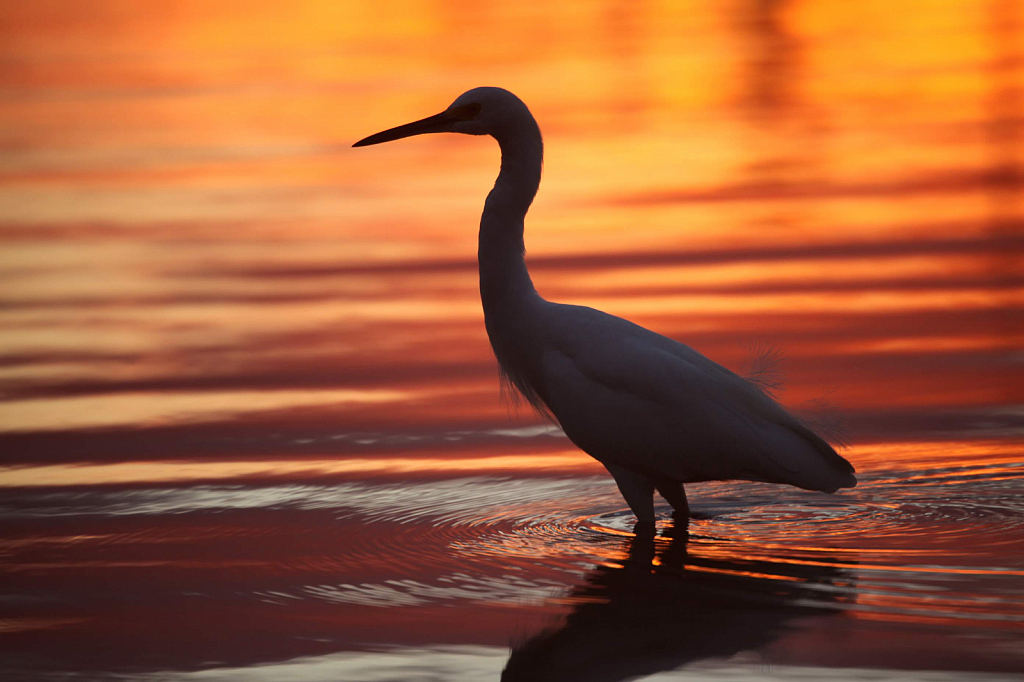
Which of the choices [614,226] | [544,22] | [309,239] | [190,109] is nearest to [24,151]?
[190,109]

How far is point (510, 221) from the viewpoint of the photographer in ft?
18.8

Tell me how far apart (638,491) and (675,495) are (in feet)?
0.50

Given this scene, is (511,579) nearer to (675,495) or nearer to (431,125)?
(675,495)

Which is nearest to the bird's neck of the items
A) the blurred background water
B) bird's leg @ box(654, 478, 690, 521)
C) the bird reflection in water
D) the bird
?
the bird

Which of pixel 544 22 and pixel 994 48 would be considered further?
pixel 544 22

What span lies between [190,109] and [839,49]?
21.9ft

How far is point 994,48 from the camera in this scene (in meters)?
14.2

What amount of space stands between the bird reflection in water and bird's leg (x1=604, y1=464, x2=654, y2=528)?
24 cm

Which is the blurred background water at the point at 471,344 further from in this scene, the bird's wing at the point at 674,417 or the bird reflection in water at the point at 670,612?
the bird's wing at the point at 674,417

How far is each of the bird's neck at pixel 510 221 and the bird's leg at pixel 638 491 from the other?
81 centimetres

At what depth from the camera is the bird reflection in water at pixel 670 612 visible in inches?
156

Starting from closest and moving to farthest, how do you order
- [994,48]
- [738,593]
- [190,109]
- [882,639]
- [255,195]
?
[882,639]
[738,593]
[255,195]
[190,109]
[994,48]

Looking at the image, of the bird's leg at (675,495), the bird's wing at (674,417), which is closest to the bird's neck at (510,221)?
the bird's wing at (674,417)

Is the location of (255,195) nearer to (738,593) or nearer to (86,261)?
(86,261)
